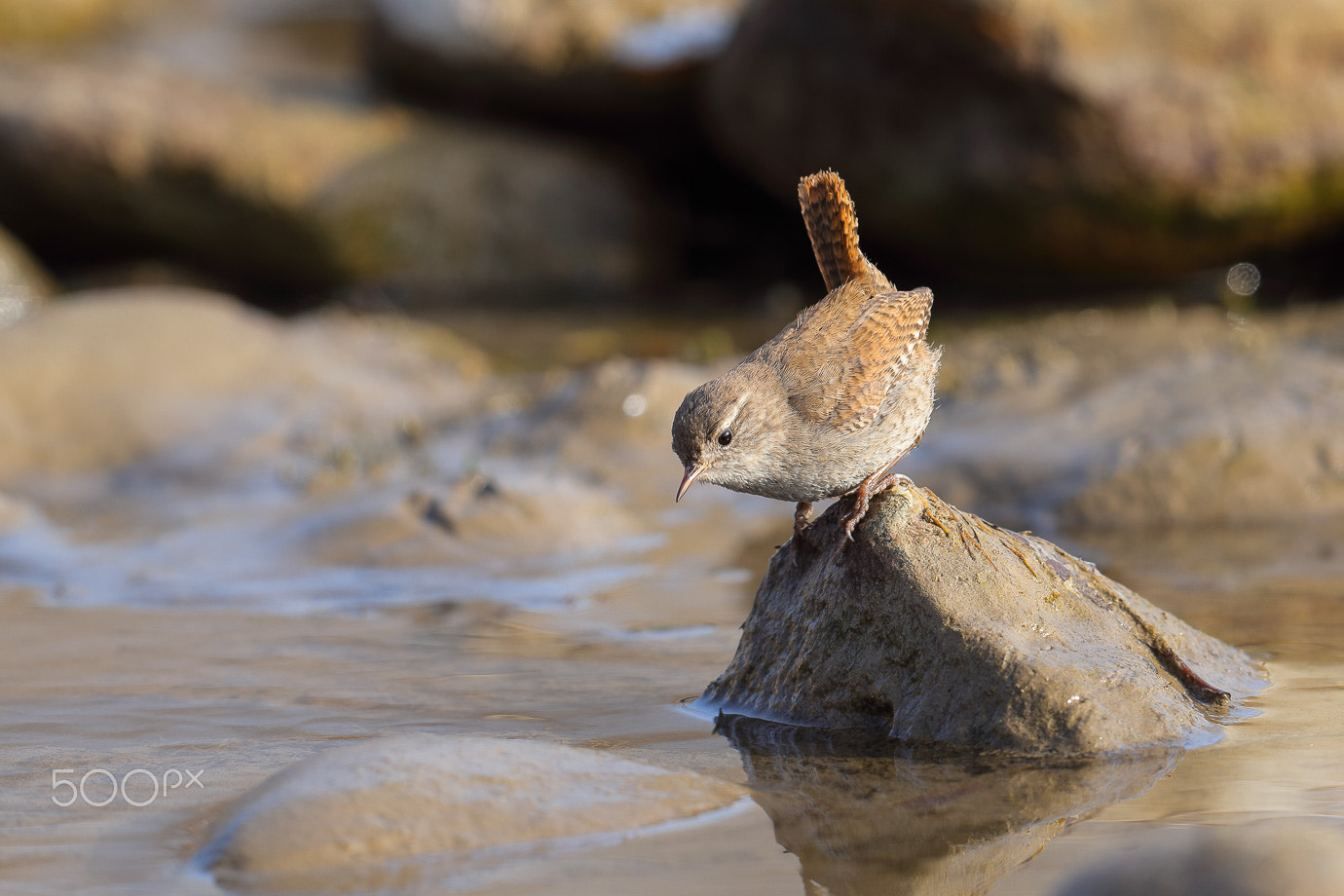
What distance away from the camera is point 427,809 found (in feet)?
11.9

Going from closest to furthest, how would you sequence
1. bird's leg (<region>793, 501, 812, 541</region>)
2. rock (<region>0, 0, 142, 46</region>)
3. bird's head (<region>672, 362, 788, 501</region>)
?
bird's head (<region>672, 362, 788, 501</region>) < bird's leg (<region>793, 501, 812, 541</region>) < rock (<region>0, 0, 142, 46</region>)

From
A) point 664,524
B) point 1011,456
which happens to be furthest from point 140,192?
point 1011,456

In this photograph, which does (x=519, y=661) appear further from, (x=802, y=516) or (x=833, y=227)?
(x=833, y=227)

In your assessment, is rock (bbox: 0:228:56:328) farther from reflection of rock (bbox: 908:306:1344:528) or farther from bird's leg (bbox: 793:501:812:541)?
bird's leg (bbox: 793:501:812:541)

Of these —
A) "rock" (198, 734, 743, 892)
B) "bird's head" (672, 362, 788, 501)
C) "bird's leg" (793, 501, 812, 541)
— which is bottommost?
"rock" (198, 734, 743, 892)

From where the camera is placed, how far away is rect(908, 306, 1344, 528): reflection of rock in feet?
24.8

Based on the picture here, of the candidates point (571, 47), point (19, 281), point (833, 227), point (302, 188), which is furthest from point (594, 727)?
point (19, 281)

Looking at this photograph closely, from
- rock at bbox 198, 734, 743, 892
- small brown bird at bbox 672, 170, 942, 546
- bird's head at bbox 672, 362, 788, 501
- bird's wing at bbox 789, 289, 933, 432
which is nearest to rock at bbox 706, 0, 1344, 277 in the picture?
bird's wing at bbox 789, 289, 933, 432

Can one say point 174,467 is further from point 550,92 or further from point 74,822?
point 550,92

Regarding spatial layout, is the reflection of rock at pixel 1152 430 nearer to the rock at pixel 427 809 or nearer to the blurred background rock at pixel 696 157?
the blurred background rock at pixel 696 157

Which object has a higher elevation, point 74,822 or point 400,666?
point 400,666

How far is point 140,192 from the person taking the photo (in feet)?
50.7

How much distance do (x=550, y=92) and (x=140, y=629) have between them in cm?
1058

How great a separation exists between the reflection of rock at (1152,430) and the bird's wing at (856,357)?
10.4 ft
